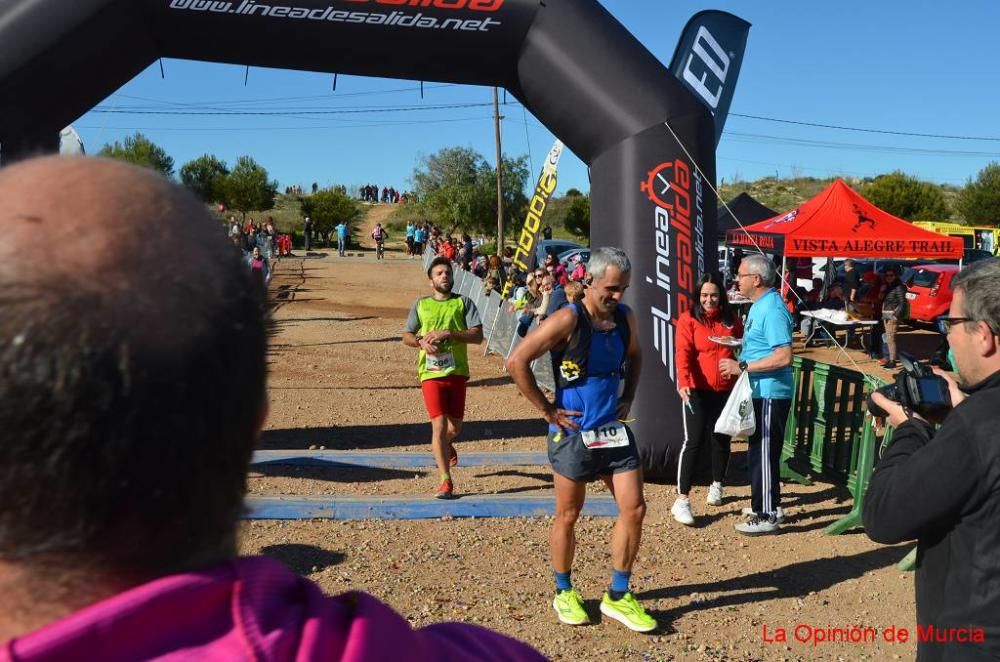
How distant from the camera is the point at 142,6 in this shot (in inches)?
246

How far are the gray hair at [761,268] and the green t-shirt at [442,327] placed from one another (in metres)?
2.08

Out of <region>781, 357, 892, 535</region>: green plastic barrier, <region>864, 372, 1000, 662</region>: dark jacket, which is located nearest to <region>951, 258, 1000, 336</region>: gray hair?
<region>864, 372, 1000, 662</region>: dark jacket

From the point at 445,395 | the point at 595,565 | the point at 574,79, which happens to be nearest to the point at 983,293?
the point at 595,565

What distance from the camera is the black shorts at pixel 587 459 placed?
4.21 meters

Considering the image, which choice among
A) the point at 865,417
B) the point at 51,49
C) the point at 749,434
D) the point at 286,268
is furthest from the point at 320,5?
the point at 286,268

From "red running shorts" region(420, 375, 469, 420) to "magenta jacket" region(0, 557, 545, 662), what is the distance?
5.49 metres

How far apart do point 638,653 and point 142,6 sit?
5.60 m

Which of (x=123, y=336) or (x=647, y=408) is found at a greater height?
(x=123, y=336)

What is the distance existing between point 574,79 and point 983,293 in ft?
15.8

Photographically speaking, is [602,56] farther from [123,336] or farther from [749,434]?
[123,336]

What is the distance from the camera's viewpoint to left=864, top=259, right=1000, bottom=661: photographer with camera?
1904 millimetres

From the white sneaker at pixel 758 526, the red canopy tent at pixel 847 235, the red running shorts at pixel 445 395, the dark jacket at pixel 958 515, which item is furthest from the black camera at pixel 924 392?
the red canopy tent at pixel 847 235

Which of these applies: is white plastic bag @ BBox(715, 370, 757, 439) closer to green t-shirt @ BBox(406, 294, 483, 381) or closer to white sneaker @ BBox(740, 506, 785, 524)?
white sneaker @ BBox(740, 506, 785, 524)

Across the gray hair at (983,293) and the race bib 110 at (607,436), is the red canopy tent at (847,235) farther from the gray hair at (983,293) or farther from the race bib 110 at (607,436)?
the gray hair at (983,293)
